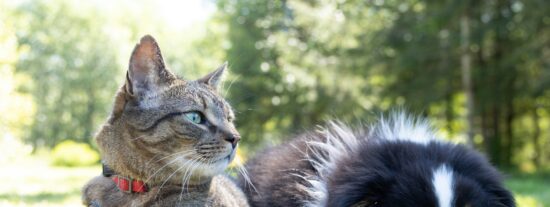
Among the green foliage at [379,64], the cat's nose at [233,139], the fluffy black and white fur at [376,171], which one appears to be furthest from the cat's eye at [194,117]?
the green foliage at [379,64]

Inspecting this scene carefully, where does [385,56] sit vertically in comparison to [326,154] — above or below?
above

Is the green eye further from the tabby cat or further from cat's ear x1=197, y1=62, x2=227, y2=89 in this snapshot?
cat's ear x1=197, y1=62, x2=227, y2=89

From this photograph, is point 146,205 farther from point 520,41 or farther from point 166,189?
point 520,41

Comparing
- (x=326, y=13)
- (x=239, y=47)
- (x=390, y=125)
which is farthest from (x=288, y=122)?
(x=390, y=125)

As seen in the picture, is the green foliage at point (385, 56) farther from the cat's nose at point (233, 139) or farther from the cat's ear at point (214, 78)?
the cat's nose at point (233, 139)

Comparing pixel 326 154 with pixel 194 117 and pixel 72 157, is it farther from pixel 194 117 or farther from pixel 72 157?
pixel 72 157

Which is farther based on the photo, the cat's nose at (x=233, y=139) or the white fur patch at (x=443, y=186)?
the cat's nose at (x=233, y=139)

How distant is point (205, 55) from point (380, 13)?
16.1 meters

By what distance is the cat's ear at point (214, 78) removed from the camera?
11.3 feet

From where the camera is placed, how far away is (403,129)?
3957mm

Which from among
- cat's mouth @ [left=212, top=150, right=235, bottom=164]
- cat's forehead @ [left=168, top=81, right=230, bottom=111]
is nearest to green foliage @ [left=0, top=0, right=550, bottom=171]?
cat's forehead @ [left=168, top=81, right=230, bottom=111]

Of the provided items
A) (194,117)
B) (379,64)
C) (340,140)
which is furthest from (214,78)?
(379,64)

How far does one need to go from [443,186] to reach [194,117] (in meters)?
1.35

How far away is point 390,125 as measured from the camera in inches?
166
